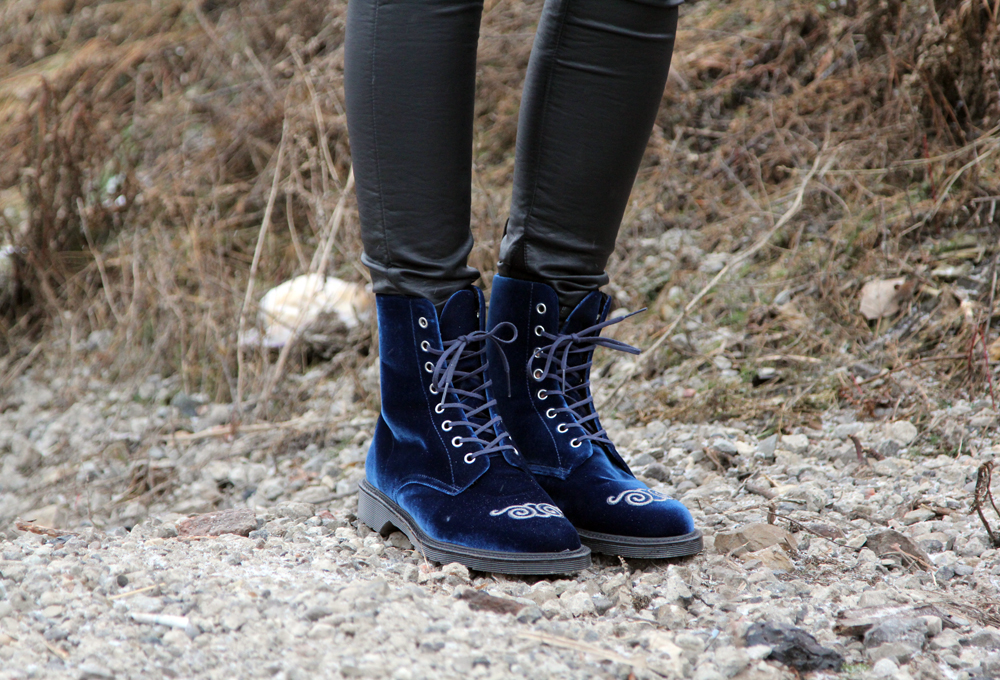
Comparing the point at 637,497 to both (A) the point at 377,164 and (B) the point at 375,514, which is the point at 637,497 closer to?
(B) the point at 375,514

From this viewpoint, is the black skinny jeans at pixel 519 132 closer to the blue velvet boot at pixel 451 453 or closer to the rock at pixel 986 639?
the blue velvet boot at pixel 451 453

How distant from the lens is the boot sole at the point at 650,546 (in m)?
1.13

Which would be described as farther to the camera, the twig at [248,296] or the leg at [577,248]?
the twig at [248,296]

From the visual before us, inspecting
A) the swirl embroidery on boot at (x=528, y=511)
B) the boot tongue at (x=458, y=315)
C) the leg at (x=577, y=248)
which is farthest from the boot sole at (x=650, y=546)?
the boot tongue at (x=458, y=315)

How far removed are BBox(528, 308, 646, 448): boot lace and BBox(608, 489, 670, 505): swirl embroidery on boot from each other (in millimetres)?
111

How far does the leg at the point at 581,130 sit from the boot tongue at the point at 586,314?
0.02 m

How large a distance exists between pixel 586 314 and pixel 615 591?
0.43m

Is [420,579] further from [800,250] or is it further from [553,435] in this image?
[800,250]

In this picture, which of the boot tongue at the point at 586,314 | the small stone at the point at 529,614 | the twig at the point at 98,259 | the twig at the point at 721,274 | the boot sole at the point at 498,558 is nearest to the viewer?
the small stone at the point at 529,614

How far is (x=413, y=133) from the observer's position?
1104 mm

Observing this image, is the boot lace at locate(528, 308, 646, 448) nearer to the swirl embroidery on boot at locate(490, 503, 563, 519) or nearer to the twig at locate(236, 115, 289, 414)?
the swirl embroidery on boot at locate(490, 503, 563, 519)

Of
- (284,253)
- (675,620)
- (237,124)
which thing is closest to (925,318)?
(675,620)

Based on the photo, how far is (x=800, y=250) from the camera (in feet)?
8.11

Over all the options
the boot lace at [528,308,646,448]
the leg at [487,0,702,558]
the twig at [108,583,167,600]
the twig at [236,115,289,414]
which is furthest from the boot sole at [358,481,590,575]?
the twig at [236,115,289,414]
